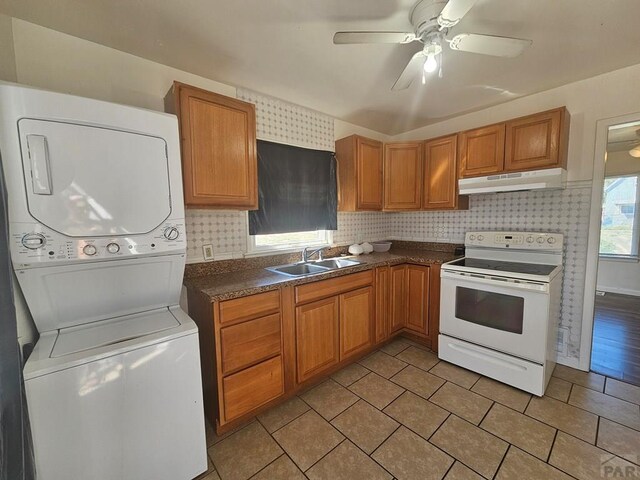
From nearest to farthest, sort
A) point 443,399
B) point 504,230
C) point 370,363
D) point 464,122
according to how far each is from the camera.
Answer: point 443,399 < point 370,363 < point 504,230 < point 464,122

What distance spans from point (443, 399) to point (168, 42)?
117 inches

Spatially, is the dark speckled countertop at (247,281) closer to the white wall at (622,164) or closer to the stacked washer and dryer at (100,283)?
the stacked washer and dryer at (100,283)

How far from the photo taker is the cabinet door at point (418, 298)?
257 centimetres

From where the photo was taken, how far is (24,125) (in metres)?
1.03

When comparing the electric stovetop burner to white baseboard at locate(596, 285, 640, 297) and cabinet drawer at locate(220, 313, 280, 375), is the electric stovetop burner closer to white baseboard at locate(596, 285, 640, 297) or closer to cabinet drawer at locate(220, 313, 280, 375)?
cabinet drawer at locate(220, 313, 280, 375)

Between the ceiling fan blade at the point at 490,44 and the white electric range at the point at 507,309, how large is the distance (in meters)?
1.47

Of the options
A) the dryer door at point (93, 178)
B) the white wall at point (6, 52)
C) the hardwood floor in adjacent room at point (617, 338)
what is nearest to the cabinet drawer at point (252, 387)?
the dryer door at point (93, 178)

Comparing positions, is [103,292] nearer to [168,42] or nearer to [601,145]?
[168,42]

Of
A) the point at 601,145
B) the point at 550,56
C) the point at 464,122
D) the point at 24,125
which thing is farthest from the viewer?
the point at 464,122

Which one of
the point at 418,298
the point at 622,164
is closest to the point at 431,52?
the point at 418,298

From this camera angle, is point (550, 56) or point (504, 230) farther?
point (504, 230)

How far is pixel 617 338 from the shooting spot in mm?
2691

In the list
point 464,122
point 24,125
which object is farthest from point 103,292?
point 464,122

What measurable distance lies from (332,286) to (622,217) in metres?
4.84
